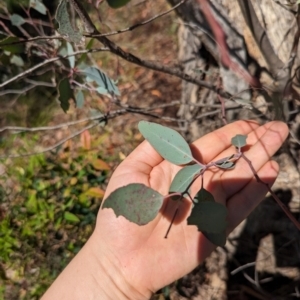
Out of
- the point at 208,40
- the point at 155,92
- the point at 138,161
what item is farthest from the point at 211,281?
the point at 155,92

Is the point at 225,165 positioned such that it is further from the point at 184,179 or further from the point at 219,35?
the point at 219,35

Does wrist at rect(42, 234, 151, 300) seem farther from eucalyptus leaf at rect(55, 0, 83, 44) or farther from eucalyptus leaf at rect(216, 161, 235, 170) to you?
eucalyptus leaf at rect(55, 0, 83, 44)

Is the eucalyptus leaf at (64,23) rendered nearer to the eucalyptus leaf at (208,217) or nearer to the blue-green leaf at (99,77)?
the eucalyptus leaf at (208,217)

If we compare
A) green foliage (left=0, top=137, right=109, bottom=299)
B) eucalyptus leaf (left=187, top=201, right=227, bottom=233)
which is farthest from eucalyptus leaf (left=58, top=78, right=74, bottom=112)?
green foliage (left=0, top=137, right=109, bottom=299)

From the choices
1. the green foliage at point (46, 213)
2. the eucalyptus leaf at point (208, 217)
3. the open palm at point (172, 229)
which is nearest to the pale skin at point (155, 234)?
the open palm at point (172, 229)

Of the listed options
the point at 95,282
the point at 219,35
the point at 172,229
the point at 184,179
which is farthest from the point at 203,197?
the point at 95,282
